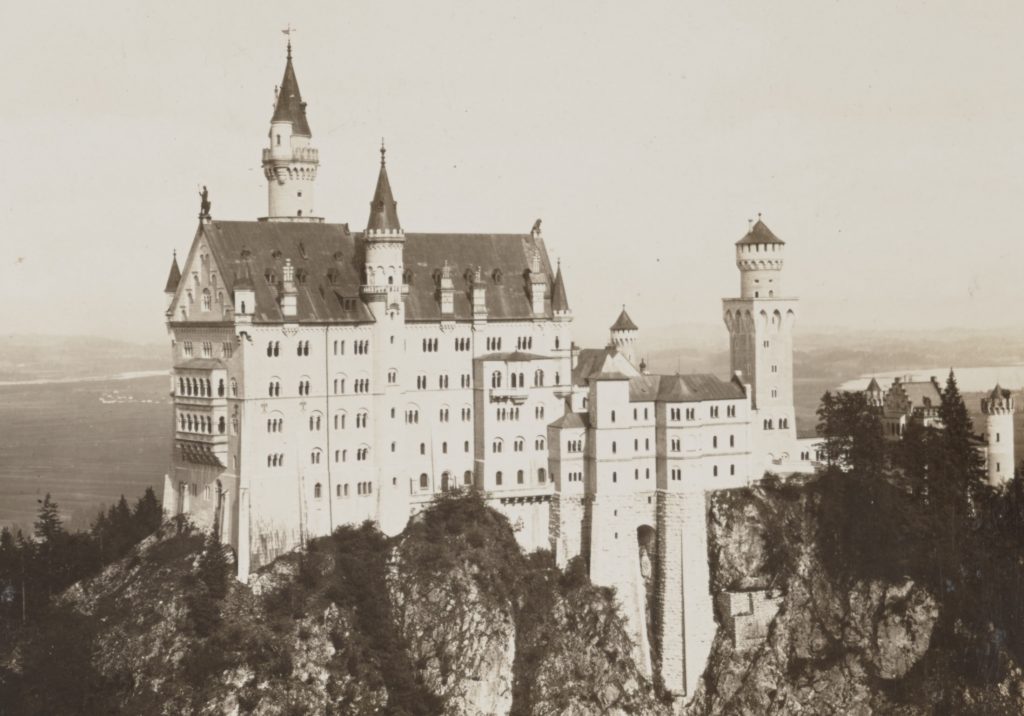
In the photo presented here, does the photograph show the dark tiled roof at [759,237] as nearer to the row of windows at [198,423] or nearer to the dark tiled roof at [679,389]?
the dark tiled roof at [679,389]

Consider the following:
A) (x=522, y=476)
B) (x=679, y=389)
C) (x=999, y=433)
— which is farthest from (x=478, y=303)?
(x=999, y=433)

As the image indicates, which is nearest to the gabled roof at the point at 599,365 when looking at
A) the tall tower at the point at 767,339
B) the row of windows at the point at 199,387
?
the tall tower at the point at 767,339

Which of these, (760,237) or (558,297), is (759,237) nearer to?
(760,237)

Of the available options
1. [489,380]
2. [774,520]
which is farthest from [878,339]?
[489,380]

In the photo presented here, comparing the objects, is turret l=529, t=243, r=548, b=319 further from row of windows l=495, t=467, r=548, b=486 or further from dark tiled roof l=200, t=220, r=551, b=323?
row of windows l=495, t=467, r=548, b=486

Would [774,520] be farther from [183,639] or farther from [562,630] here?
[183,639]

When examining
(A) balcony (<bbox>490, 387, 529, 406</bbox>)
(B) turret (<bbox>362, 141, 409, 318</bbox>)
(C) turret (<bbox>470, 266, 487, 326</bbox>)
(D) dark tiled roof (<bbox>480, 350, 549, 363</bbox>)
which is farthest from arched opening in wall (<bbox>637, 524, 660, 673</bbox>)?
(B) turret (<bbox>362, 141, 409, 318</bbox>)
